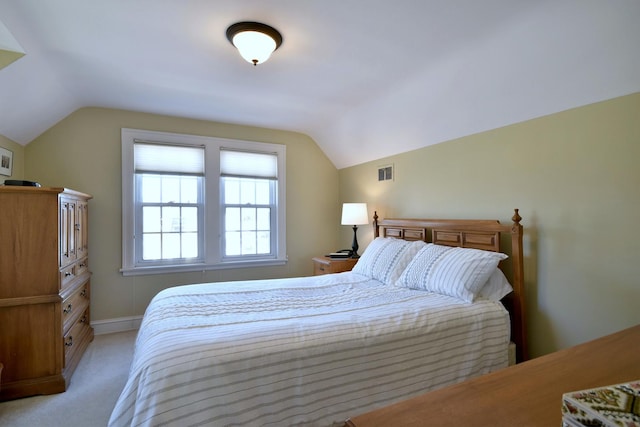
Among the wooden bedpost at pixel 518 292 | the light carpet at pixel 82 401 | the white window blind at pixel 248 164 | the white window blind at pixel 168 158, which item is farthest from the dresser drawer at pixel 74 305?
the wooden bedpost at pixel 518 292

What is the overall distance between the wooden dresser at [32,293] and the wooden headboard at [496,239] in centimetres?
305

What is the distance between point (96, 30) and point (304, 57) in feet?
4.49

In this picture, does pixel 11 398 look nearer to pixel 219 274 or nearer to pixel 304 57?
pixel 219 274

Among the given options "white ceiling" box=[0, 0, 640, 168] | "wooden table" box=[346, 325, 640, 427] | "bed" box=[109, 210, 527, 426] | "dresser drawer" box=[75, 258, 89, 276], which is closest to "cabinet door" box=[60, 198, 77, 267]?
"dresser drawer" box=[75, 258, 89, 276]

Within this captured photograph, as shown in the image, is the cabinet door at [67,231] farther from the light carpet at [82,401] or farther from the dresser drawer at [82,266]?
the light carpet at [82,401]

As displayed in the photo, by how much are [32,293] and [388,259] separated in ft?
9.03

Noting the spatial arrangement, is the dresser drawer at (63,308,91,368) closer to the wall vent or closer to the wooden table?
the wooden table

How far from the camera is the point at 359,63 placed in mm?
2402

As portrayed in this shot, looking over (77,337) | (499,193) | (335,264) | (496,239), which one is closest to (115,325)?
(77,337)

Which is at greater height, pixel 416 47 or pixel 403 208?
pixel 416 47

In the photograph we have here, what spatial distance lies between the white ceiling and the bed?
0.98m

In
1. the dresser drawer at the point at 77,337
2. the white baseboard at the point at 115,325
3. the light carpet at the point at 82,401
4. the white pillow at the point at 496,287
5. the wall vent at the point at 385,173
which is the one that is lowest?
the light carpet at the point at 82,401

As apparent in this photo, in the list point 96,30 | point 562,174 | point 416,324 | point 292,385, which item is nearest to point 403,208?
point 562,174

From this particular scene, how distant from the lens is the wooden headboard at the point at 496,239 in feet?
7.26
